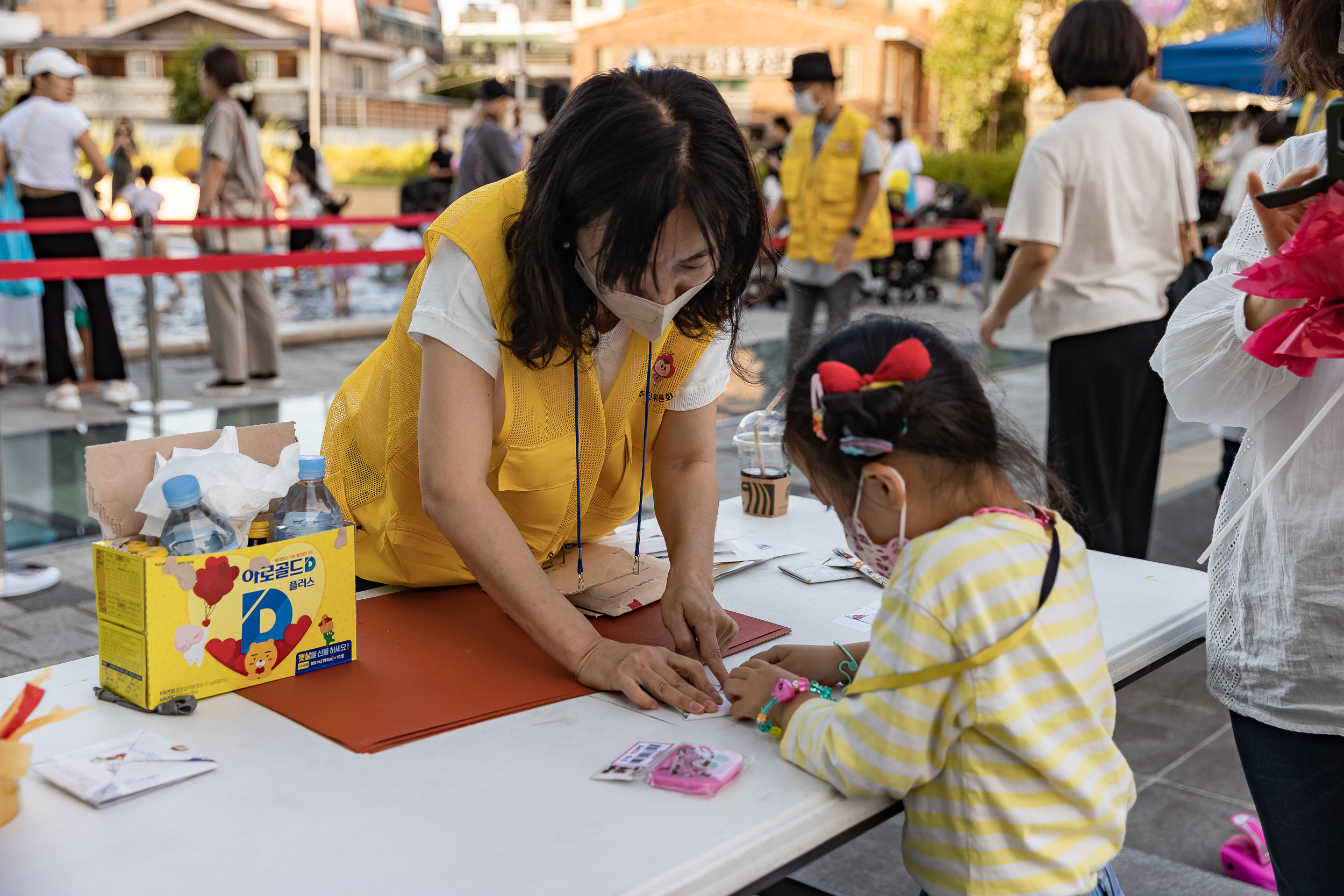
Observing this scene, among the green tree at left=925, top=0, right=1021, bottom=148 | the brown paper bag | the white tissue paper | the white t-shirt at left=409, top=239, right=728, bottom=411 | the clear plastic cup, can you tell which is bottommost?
the brown paper bag

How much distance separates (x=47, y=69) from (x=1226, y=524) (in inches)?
228

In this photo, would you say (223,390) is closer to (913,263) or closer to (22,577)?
(22,577)

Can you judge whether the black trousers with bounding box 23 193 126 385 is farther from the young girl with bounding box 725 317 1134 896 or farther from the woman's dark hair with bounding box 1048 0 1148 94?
the young girl with bounding box 725 317 1134 896

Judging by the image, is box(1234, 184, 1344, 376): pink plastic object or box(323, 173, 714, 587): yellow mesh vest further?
box(323, 173, 714, 587): yellow mesh vest

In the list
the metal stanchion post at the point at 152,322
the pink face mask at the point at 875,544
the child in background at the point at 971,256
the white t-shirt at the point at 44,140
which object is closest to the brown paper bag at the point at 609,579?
the pink face mask at the point at 875,544

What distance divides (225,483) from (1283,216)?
3.80ft

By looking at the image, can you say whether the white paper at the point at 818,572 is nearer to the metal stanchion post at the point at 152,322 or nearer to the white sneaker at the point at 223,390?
the metal stanchion post at the point at 152,322

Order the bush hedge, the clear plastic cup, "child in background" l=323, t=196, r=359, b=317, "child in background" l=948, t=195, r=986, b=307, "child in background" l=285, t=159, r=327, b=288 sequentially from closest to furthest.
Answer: the clear plastic cup, "child in background" l=323, t=196, r=359, b=317, "child in background" l=285, t=159, r=327, b=288, "child in background" l=948, t=195, r=986, b=307, the bush hedge

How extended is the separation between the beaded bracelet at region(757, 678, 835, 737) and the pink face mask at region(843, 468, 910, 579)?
145mm

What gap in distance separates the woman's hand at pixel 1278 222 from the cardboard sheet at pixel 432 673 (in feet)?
2.23

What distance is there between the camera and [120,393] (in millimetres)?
5719

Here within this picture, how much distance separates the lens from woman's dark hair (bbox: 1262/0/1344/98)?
125 cm

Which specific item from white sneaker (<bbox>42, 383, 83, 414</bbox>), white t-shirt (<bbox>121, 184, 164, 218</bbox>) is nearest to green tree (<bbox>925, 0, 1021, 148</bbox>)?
white t-shirt (<bbox>121, 184, 164, 218</bbox>)

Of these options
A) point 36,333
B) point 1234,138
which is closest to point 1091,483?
point 36,333
